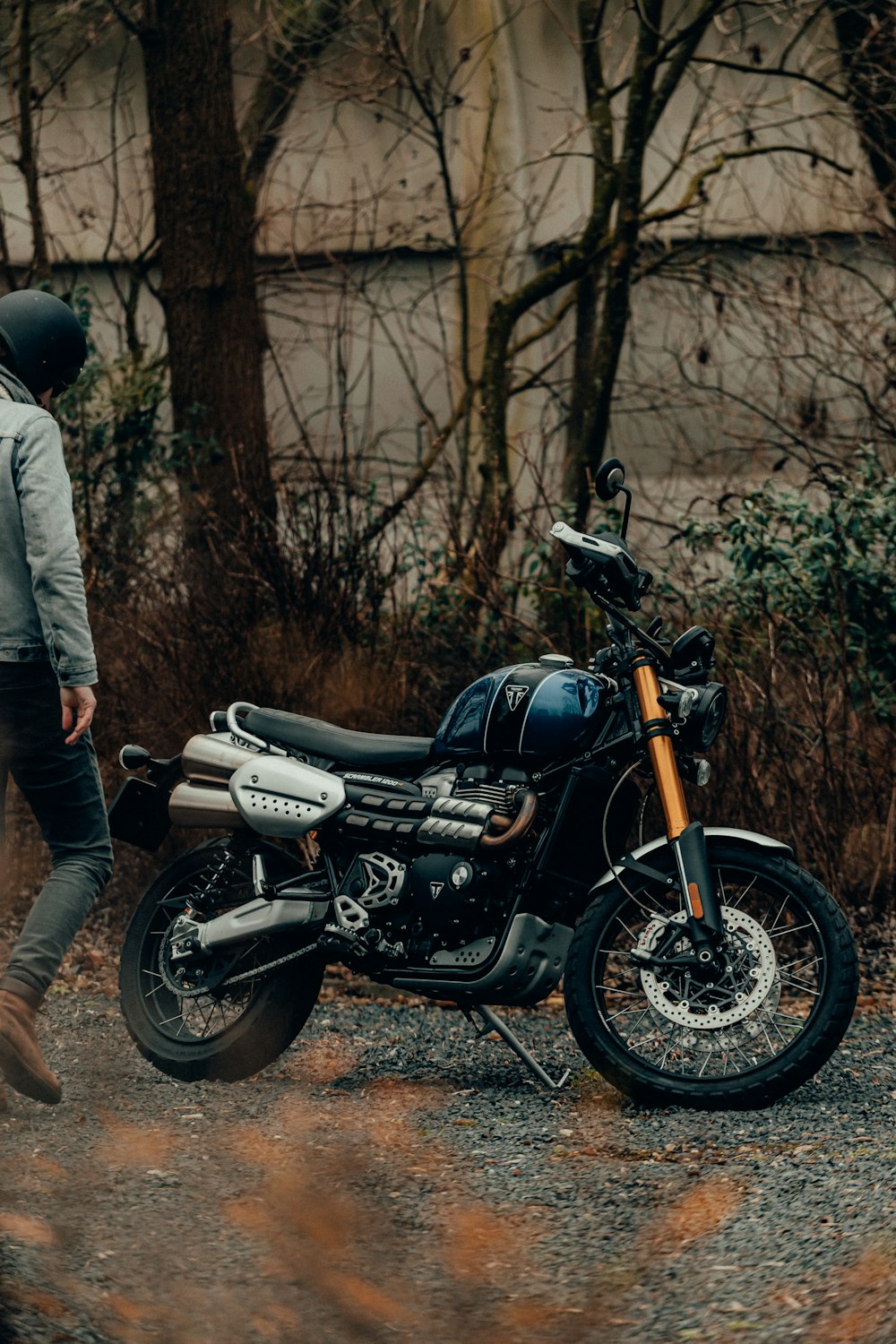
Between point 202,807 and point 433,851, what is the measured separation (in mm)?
723

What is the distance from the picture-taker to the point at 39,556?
4590 mm

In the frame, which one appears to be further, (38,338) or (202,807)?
(202,807)

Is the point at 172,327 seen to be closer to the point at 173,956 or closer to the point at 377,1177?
the point at 173,956

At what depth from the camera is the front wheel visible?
4.49 meters

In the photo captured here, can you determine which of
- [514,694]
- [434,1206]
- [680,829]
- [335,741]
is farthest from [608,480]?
[434,1206]

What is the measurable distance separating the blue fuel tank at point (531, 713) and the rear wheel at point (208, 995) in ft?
2.65

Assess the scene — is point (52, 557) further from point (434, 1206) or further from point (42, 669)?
point (434, 1206)

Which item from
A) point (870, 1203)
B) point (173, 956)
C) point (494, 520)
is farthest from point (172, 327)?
point (870, 1203)

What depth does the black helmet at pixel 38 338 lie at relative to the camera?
15.9 feet

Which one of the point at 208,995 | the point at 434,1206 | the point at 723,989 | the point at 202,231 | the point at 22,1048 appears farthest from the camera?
the point at 202,231

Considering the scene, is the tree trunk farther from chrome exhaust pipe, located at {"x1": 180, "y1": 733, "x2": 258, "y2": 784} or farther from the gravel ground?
the gravel ground

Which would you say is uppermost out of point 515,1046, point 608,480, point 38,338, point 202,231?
point 202,231

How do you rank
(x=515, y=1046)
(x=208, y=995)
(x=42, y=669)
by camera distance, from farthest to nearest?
(x=208, y=995) < (x=515, y=1046) < (x=42, y=669)

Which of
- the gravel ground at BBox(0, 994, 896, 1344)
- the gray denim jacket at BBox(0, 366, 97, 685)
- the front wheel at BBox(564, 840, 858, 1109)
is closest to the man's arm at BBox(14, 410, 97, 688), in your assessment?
the gray denim jacket at BBox(0, 366, 97, 685)
